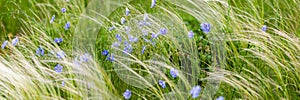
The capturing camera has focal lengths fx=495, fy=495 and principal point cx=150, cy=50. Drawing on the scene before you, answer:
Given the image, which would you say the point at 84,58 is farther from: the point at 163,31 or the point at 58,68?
the point at 163,31

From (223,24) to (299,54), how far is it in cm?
47

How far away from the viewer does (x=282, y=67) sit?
2.62 meters

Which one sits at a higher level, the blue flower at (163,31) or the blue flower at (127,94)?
the blue flower at (163,31)

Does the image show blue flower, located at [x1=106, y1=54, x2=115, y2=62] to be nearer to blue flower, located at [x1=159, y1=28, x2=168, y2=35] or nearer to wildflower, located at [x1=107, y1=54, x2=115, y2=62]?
wildflower, located at [x1=107, y1=54, x2=115, y2=62]

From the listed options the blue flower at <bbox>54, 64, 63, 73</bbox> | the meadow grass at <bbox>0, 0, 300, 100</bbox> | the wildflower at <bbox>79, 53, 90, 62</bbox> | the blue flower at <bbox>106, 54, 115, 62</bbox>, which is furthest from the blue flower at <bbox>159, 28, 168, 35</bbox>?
the blue flower at <bbox>54, 64, 63, 73</bbox>

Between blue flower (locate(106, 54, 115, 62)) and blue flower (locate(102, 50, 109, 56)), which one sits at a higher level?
blue flower (locate(102, 50, 109, 56))

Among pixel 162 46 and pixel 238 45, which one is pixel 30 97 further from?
pixel 238 45

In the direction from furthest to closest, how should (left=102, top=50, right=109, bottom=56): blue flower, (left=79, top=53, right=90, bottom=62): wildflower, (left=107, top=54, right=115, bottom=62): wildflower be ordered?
(left=102, top=50, right=109, bottom=56): blue flower, (left=107, top=54, right=115, bottom=62): wildflower, (left=79, top=53, right=90, bottom=62): wildflower

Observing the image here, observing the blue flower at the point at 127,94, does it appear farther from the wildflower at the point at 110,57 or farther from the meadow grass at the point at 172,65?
the wildflower at the point at 110,57

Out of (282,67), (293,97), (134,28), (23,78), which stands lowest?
(293,97)

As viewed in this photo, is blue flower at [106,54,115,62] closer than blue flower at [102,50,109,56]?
Yes

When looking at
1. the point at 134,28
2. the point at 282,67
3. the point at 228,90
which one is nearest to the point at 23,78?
the point at 134,28

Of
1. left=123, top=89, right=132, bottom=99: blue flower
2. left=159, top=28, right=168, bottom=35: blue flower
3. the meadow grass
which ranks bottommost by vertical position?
left=123, top=89, right=132, bottom=99: blue flower

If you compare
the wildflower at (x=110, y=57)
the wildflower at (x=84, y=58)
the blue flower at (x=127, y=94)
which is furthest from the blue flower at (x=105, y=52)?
the blue flower at (x=127, y=94)
